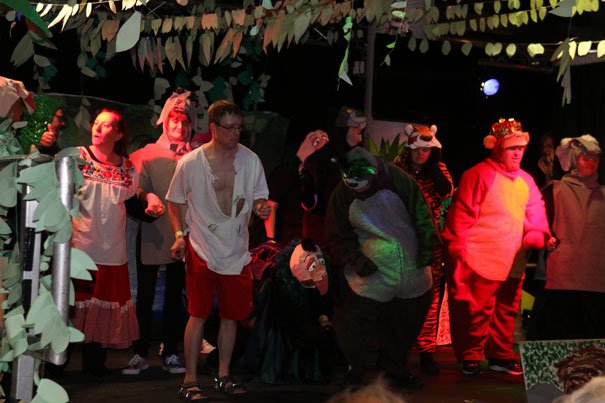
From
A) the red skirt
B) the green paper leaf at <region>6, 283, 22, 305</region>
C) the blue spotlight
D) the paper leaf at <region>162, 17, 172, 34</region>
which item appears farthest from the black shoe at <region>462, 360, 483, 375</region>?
the blue spotlight

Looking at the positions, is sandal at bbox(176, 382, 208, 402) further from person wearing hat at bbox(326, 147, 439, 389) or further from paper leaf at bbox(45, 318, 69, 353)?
paper leaf at bbox(45, 318, 69, 353)

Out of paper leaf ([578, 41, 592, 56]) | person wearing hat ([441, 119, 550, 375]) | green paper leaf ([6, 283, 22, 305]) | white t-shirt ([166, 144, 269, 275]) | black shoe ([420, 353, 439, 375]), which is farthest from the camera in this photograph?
black shoe ([420, 353, 439, 375])

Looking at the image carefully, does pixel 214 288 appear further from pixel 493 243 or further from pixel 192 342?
pixel 493 243

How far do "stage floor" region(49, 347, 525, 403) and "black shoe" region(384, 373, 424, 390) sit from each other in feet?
0.13

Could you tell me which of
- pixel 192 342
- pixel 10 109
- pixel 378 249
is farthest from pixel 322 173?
pixel 10 109

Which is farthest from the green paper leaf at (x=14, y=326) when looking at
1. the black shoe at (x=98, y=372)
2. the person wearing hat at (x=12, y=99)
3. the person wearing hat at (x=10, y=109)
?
the black shoe at (x=98, y=372)

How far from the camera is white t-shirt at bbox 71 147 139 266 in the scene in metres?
5.60

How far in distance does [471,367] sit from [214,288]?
1983mm

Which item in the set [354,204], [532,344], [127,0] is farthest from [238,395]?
[127,0]

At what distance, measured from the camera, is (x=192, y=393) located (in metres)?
5.22

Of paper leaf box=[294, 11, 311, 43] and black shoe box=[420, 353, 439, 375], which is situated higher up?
paper leaf box=[294, 11, 311, 43]

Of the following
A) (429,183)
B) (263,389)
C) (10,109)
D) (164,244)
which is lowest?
(263,389)

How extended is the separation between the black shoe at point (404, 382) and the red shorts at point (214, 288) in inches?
33.4

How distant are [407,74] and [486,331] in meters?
3.24
